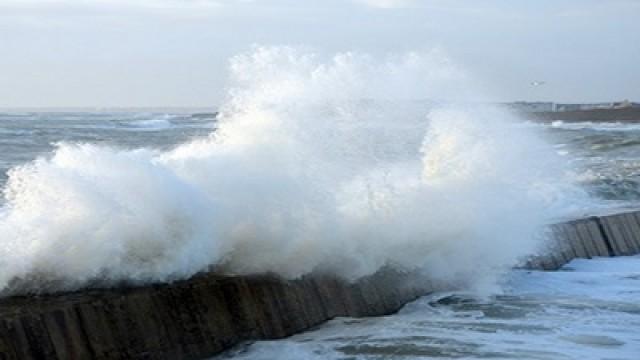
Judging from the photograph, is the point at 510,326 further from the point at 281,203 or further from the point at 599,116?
the point at 599,116

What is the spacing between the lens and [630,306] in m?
7.75

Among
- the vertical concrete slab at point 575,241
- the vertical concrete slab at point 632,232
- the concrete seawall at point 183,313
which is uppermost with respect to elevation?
the concrete seawall at point 183,313

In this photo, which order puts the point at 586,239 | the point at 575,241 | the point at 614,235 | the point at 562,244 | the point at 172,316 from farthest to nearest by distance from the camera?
the point at 614,235 < the point at 586,239 < the point at 575,241 < the point at 562,244 < the point at 172,316

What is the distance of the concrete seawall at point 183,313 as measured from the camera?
203 inches

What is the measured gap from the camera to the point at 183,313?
589 centimetres

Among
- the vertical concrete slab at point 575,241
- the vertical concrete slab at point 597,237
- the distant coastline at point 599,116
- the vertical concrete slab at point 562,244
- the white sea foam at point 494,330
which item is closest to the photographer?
the white sea foam at point 494,330

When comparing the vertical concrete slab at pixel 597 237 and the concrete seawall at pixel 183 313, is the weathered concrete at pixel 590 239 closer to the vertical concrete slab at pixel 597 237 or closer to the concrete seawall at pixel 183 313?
the vertical concrete slab at pixel 597 237

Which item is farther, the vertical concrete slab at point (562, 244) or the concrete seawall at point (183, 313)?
the vertical concrete slab at point (562, 244)

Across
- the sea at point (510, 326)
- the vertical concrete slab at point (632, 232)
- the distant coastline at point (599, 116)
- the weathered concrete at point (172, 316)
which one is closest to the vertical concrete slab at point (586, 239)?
the sea at point (510, 326)

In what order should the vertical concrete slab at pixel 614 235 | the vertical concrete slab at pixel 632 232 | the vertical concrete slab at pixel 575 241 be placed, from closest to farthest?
the vertical concrete slab at pixel 575 241
the vertical concrete slab at pixel 614 235
the vertical concrete slab at pixel 632 232

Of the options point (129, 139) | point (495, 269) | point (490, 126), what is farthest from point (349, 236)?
point (129, 139)

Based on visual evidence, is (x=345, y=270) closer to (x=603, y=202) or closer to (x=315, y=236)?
(x=315, y=236)

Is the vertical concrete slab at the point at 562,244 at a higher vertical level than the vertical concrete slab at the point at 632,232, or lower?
higher

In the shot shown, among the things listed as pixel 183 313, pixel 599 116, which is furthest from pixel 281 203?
pixel 599 116
